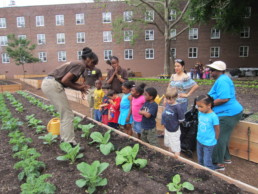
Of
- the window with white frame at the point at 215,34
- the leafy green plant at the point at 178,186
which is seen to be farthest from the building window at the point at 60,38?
the leafy green plant at the point at 178,186

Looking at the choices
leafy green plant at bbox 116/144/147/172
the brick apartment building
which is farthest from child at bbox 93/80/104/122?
the brick apartment building

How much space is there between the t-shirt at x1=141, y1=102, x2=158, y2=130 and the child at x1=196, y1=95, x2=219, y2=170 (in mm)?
829

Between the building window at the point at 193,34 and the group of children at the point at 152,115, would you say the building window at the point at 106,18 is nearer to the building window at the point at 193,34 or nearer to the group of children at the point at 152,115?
the building window at the point at 193,34

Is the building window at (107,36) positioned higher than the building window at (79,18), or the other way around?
the building window at (79,18)

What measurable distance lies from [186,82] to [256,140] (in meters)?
1.60

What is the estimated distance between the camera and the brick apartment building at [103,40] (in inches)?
1096

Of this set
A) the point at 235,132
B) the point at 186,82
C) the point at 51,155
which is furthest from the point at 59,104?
the point at 235,132

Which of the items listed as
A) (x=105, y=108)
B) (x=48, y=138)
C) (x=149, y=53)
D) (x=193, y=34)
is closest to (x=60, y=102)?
(x=48, y=138)

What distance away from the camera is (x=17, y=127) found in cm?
475

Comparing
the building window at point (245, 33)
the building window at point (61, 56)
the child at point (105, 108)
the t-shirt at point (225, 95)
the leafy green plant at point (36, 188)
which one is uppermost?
the building window at point (245, 33)

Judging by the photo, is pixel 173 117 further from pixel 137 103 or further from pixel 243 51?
pixel 243 51

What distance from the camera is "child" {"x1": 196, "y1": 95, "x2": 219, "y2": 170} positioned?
2.91 meters

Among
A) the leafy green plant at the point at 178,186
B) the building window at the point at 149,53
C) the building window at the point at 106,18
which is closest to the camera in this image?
the leafy green plant at the point at 178,186

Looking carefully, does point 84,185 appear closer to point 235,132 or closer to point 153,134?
point 153,134
